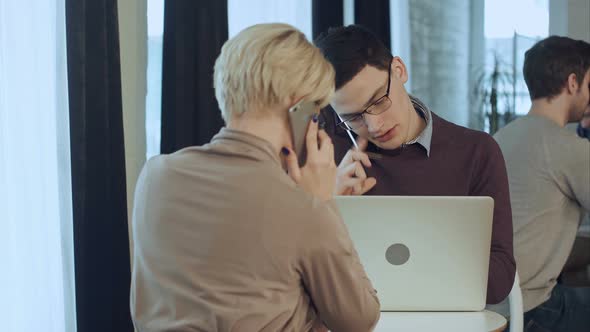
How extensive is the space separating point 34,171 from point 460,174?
1.45m

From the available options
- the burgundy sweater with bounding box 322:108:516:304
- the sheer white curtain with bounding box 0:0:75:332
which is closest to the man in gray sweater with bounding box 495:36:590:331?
the burgundy sweater with bounding box 322:108:516:304

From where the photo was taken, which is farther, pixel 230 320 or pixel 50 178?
pixel 50 178

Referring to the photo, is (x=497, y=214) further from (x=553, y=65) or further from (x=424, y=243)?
(x=553, y=65)

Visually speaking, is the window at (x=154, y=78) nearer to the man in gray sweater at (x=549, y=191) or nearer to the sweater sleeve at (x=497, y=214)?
the man in gray sweater at (x=549, y=191)

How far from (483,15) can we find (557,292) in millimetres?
3049

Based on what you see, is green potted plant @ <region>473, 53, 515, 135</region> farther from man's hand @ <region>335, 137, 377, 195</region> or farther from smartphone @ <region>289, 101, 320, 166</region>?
smartphone @ <region>289, 101, 320, 166</region>

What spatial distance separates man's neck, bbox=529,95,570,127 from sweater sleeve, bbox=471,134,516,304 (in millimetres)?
820

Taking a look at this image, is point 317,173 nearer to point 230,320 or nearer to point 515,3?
point 230,320

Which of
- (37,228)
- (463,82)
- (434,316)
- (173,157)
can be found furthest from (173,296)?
(463,82)

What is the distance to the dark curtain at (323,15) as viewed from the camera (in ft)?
13.5

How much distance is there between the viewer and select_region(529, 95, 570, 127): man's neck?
280 centimetres

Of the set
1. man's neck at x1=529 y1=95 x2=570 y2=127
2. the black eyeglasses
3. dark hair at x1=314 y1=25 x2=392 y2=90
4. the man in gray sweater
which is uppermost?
dark hair at x1=314 y1=25 x2=392 y2=90

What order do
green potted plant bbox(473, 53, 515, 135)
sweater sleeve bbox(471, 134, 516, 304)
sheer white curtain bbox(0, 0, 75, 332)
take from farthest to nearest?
green potted plant bbox(473, 53, 515, 135)
sheer white curtain bbox(0, 0, 75, 332)
sweater sleeve bbox(471, 134, 516, 304)

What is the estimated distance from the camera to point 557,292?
2.61 m
